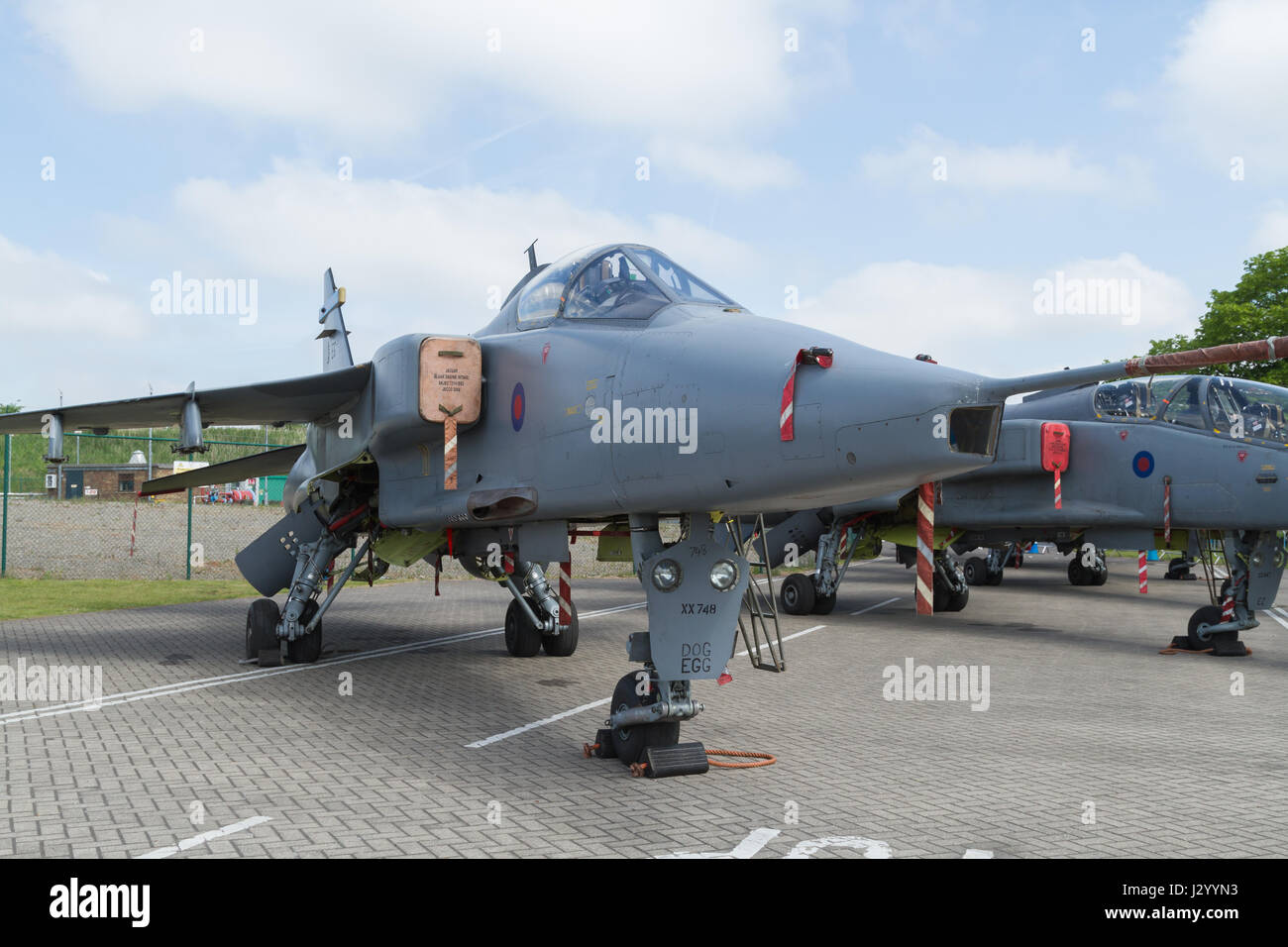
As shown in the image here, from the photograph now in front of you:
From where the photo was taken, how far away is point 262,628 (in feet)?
33.9

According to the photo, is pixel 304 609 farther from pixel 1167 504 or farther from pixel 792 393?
pixel 1167 504

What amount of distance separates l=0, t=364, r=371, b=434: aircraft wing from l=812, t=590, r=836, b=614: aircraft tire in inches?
386

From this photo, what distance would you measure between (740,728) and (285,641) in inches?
214

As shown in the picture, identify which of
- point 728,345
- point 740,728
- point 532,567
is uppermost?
point 728,345

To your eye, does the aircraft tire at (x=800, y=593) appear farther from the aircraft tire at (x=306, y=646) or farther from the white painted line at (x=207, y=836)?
the white painted line at (x=207, y=836)

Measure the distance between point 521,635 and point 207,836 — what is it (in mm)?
6774

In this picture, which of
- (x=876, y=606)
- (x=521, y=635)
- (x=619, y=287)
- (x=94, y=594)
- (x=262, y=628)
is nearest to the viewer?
(x=619, y=287)

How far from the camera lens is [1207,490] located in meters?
12.0

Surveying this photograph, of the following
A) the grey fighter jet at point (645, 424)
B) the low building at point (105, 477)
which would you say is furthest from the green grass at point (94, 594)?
the low building at point (105, 477)

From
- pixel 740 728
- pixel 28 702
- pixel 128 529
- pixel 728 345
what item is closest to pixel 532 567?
pixel 740 728

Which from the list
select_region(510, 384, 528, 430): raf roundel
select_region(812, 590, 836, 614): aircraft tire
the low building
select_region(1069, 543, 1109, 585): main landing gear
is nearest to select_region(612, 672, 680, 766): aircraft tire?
select_region(510, 384, 528, 430): raf roundel

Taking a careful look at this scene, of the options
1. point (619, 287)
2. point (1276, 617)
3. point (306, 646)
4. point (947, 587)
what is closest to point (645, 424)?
point (619, 287)

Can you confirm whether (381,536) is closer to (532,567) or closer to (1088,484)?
(532,567)

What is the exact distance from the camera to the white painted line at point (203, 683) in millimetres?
7629
